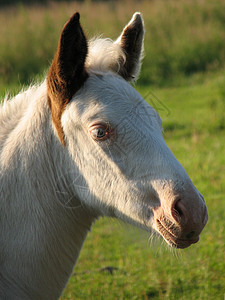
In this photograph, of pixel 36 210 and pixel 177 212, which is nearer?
pixel 177 212

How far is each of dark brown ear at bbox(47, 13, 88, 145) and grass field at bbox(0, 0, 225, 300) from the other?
0.61m

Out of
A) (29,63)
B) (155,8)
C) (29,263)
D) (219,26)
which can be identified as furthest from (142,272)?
(155,8)

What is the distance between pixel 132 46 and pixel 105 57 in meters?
0.29

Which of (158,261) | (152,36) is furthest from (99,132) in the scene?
(152,36)

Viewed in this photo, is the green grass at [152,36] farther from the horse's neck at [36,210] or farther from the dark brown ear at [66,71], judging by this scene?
the dark brown ear at [66,71]

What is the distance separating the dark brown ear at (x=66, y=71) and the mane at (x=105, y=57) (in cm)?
15

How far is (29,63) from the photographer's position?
12.4 metres

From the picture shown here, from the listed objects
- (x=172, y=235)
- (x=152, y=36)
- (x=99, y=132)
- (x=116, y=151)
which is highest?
A: (x=99, y=132)

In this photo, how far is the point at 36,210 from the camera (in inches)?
103

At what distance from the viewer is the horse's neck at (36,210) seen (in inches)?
101

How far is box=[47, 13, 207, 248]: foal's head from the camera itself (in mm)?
2303

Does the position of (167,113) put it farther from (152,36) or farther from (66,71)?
(152,36)

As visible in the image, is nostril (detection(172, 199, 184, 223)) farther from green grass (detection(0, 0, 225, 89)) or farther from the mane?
green grass (detection(0, 0, 225, 89))

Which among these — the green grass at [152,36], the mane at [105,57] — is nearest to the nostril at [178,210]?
the mane at [105,57]
